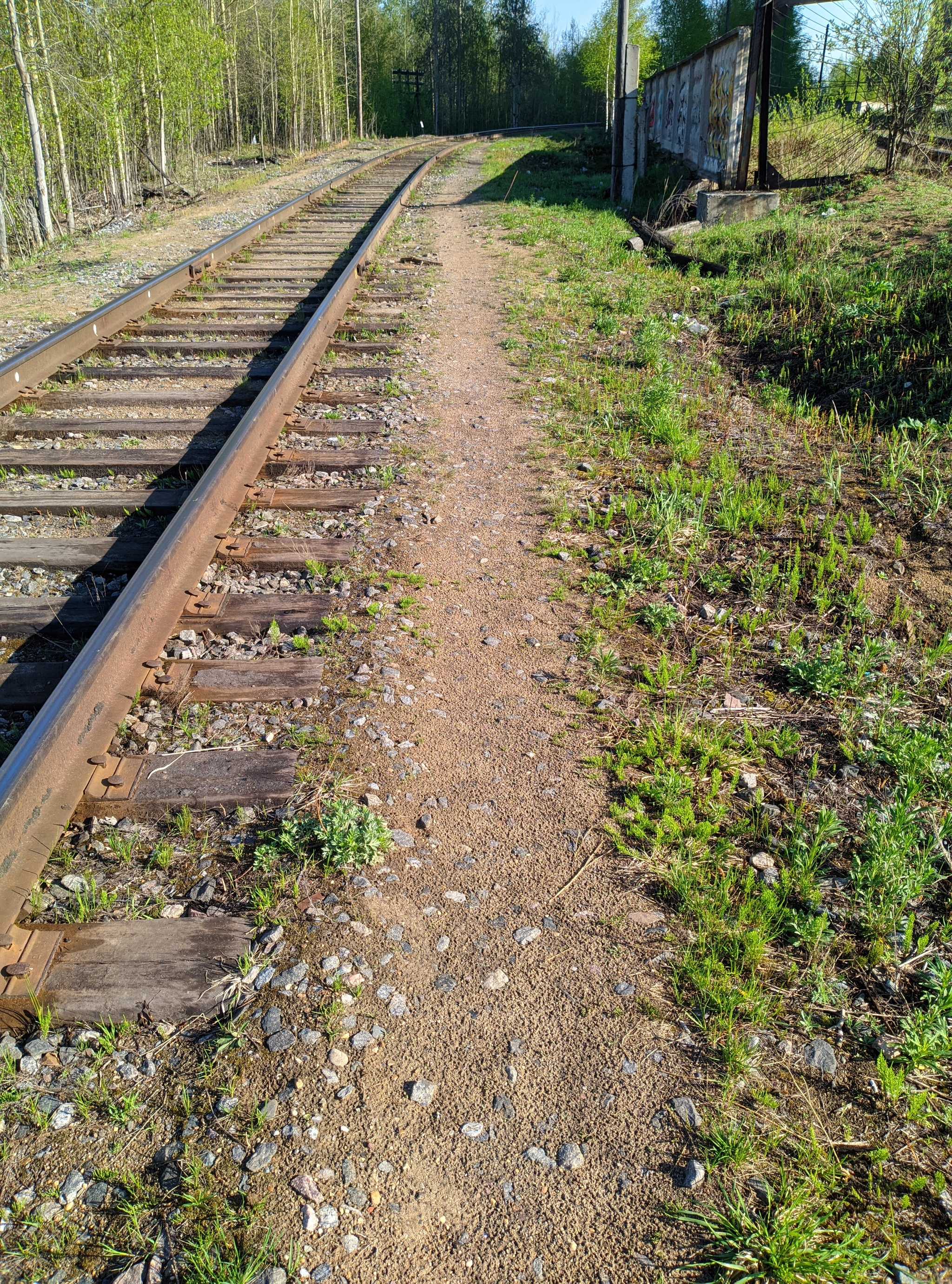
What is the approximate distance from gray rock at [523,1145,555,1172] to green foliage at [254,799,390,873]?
84 centimetres

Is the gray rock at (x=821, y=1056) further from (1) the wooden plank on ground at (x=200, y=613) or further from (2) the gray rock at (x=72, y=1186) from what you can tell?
(1) the wooden plank on ground at (x=200, y=613)

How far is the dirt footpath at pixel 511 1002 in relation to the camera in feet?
5.14

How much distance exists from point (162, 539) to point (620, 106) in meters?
14.1

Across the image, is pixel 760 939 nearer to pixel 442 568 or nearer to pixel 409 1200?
pixel 409 1200

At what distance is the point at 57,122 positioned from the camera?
54.9 feet

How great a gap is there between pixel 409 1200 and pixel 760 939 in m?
0.99

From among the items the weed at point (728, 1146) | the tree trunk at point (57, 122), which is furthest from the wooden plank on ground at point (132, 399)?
the tree trunk at point (57, 122)

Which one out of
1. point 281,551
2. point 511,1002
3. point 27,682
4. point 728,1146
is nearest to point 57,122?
point 281,551

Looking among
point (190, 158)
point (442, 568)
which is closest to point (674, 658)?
point (442, 568)

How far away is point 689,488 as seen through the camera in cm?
434

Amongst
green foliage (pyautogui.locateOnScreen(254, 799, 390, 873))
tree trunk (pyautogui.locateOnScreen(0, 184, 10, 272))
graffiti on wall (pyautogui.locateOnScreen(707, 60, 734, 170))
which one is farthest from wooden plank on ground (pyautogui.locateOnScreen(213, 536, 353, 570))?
tree trunk (pyautogui.locateOnScreen(0, 184, 10, 272))

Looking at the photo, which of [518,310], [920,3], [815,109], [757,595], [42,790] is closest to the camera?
[42,790]

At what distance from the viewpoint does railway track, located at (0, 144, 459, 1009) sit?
8.11ft

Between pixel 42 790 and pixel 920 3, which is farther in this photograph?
pixel 920 3
